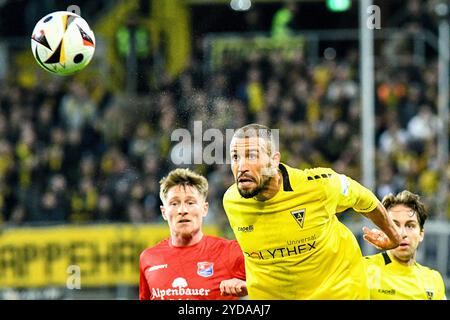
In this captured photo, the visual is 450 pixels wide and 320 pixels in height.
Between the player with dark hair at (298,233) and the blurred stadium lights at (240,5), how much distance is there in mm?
16285

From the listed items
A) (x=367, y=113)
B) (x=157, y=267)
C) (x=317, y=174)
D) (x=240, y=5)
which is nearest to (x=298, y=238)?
(x=317, y=174)

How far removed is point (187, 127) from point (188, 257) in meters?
10.9

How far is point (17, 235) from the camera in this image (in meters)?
16.2

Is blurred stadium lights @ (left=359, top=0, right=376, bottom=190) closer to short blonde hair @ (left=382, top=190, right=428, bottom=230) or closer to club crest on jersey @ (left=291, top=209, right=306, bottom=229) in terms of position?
short blonde hair @ (left=382, top=190, right=428, bottom=230)

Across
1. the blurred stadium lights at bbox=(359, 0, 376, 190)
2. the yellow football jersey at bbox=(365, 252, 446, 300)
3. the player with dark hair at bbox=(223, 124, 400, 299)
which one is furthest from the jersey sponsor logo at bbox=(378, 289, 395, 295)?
the blurred stadium lights at bbox=(359, 0, 376, 190)

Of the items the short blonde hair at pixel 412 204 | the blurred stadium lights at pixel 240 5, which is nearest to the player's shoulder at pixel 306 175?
the short blonde hair at pixel 412 204

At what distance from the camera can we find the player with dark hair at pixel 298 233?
22.4 feet

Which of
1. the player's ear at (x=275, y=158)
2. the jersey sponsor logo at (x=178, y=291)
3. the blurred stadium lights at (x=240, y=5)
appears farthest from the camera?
the blurred stadium lights at (x=240, y=5)

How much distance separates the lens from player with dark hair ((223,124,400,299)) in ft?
22.4

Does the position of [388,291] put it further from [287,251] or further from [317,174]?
[317,174]

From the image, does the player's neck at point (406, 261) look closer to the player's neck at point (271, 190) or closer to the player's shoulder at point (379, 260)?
the player's shoulder at point (379, 260)

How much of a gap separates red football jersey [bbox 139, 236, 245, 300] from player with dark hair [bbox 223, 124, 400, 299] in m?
0.35

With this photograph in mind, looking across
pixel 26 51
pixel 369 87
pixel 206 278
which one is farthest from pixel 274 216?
pixel 26 51

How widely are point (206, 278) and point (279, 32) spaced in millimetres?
14939
